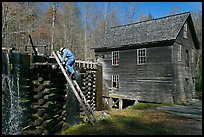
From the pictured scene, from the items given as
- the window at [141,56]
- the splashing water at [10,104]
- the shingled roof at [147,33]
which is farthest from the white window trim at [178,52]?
the splashing water at [10,104]

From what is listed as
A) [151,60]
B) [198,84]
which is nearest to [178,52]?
[151,60]

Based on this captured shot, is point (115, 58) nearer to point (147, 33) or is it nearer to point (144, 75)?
point (144, 75)

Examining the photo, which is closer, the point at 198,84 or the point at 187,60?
the point at 187,60

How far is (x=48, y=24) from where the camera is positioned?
129ft

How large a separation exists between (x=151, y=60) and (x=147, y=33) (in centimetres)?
281

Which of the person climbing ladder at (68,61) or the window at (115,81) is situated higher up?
the person climbing ladder at (68,61)

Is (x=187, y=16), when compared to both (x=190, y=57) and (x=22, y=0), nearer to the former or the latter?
(x=190, y=57)

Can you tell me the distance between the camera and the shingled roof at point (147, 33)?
1947cm

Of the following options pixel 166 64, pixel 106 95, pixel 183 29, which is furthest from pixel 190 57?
pixel 106 95

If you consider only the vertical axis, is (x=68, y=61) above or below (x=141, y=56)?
below

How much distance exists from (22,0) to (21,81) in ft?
90.2

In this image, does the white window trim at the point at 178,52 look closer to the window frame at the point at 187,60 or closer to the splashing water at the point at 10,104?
the window frame at the point at 187,60

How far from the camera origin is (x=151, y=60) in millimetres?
20156

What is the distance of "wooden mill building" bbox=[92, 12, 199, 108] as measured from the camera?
19.2 m
